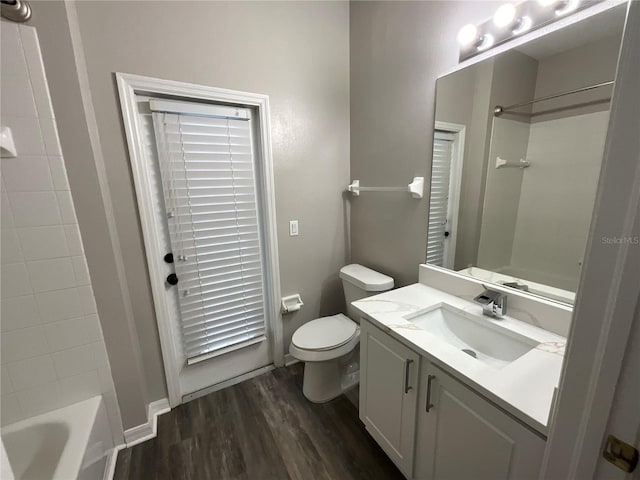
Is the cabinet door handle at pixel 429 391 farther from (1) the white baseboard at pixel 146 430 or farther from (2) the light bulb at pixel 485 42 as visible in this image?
(1) the white baseboard at pixel 146 430

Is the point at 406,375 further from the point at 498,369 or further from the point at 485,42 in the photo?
the point at 485,42

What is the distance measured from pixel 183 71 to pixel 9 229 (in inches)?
44.3

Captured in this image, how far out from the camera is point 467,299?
1.41 meters

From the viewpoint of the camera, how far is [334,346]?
1.69 m

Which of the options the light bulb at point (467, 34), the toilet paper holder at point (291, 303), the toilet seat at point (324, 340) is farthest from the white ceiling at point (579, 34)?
the toilet paper holder at point (291, 303)

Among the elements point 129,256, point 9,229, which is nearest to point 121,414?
point 129,256

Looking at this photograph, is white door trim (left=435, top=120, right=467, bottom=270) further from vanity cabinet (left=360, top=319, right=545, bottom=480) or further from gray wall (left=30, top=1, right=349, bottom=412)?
gray wall (left=30, top=1, right=349, bottom=412)

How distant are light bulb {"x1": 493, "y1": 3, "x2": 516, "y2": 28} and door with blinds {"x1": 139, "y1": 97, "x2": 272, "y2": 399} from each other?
1372 mm

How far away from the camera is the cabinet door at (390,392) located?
1.13 m

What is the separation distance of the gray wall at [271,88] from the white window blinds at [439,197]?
2.59ft

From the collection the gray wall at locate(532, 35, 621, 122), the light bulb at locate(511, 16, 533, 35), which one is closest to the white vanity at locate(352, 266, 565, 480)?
the gray wall at locate(532, 35, 621, 122)

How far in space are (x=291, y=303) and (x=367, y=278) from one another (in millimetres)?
641

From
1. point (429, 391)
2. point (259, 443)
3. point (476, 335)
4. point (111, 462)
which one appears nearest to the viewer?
point (429, 391)

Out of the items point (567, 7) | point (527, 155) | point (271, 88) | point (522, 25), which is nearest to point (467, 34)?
point (522, 25)
